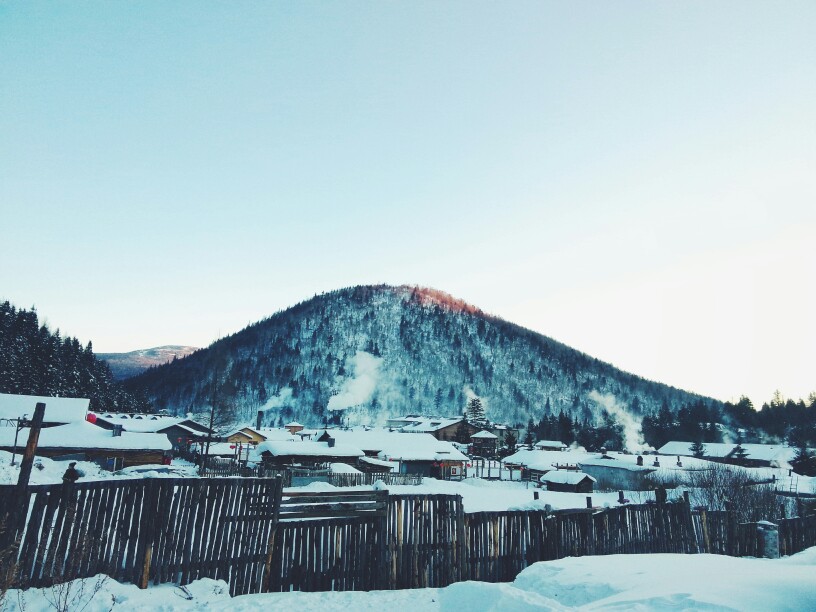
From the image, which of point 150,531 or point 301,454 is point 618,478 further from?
point 150,531

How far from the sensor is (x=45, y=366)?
2936 inches

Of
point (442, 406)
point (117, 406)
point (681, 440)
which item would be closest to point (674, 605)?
point (117, 406)

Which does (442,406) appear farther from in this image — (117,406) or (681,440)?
(117,406)

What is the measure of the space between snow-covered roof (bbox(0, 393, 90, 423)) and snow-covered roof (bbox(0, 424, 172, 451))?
12.6m

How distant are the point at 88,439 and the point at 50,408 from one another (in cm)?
2101

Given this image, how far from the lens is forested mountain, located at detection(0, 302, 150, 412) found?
67500mm

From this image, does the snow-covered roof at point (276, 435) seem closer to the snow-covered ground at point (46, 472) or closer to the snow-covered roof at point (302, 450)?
the snow-covered roof at point (302, 450)

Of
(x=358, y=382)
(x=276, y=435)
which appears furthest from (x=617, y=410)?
(x=276, y=435)

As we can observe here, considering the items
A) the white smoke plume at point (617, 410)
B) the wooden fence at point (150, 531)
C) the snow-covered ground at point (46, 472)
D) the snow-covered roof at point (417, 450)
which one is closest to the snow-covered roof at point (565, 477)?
the snow-covered roof at point (417, 450)

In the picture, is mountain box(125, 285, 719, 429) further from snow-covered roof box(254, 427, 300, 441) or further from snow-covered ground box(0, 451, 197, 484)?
snow-covered ground box(0, 451, 197, 484)

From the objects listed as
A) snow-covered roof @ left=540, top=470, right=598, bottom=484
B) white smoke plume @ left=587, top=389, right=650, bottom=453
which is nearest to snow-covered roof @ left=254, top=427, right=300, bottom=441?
snow-covered roof @ left=540, top=470, right=598, bottom=484

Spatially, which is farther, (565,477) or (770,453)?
(770,453)

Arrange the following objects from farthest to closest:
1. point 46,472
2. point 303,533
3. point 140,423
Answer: point 140,423
point 46,472
point 303,533

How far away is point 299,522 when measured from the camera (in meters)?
8.63
